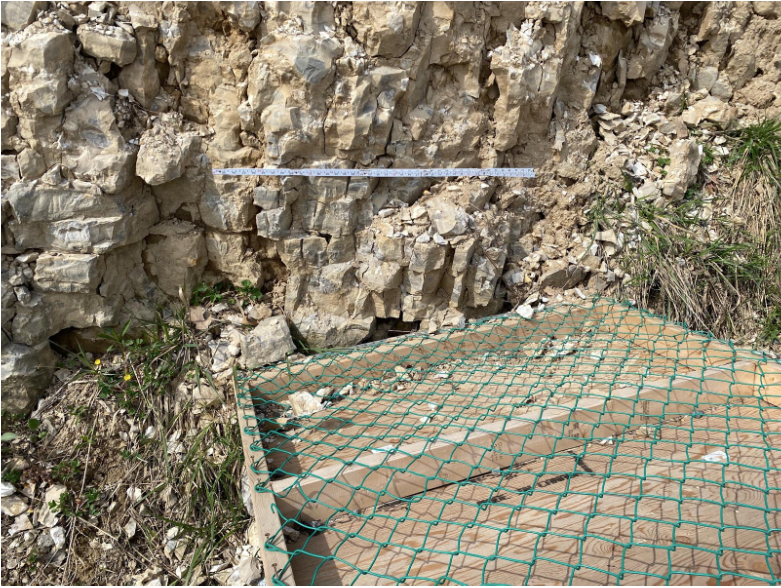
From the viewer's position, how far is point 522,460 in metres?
A: 1.92

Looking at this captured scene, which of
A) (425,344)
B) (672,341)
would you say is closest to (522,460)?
(425,344)

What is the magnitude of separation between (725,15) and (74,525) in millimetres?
4373

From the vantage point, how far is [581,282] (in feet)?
9.91

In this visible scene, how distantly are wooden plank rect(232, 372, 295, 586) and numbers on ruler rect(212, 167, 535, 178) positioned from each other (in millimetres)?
1336

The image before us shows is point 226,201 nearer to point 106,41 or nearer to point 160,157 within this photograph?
point 160,157

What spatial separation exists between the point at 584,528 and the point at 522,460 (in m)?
0.35

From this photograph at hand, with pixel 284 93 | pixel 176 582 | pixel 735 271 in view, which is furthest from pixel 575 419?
pixel 284 93

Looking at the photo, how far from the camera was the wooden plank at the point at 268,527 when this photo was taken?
147cm

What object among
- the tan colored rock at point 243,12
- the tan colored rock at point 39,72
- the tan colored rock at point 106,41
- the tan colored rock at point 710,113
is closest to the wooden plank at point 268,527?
the tan colored rock at point 39,72

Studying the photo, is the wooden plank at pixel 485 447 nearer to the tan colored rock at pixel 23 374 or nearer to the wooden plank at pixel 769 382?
the wooden plank at pixel 769 382

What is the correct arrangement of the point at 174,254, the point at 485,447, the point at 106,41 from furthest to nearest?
the point at 174,254, the point at 106,41, the point at 485,447

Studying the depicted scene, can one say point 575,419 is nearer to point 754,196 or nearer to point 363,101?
point 363,101

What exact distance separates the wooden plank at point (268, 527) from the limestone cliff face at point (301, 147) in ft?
3.20

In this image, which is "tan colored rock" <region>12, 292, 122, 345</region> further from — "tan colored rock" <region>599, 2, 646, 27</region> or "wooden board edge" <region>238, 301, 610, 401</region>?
"tan colored rock" <region>599, 2, 646, 27</region>
